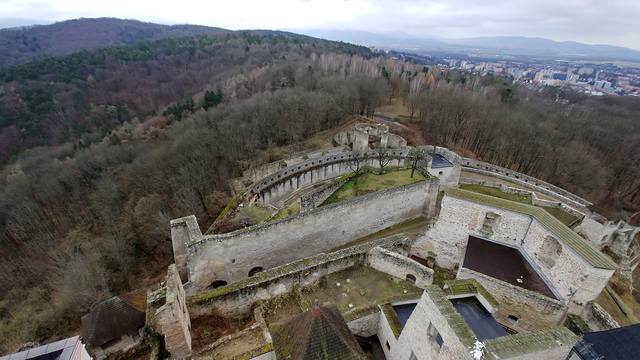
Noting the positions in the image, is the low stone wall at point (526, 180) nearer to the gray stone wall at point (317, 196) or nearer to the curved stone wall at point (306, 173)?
the curved stone wall at point (306, 173)

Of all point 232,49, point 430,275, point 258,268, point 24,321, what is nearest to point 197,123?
point 24,321

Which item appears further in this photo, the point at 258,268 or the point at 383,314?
the point at 258,268

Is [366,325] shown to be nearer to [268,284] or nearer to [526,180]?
[268,284]

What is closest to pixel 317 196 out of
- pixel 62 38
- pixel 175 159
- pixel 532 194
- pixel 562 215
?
pixel 532 194

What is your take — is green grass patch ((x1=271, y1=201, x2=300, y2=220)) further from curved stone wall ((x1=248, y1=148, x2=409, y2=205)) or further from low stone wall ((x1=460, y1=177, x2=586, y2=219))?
low stone wall ((x1=460, y1=177, x2=586, y2=219))

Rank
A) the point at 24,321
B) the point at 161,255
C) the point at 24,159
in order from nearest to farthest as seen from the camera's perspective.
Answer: the point at 24,321, the point at 161,255, the point at 24,159

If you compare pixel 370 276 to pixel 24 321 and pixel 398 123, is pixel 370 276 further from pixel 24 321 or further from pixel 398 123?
pixel 398 123

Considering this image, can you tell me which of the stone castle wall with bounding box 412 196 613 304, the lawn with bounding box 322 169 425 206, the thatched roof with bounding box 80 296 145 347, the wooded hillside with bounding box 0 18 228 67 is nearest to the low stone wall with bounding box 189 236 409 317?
the stone castle wall with bounding box 412 196 613 304
